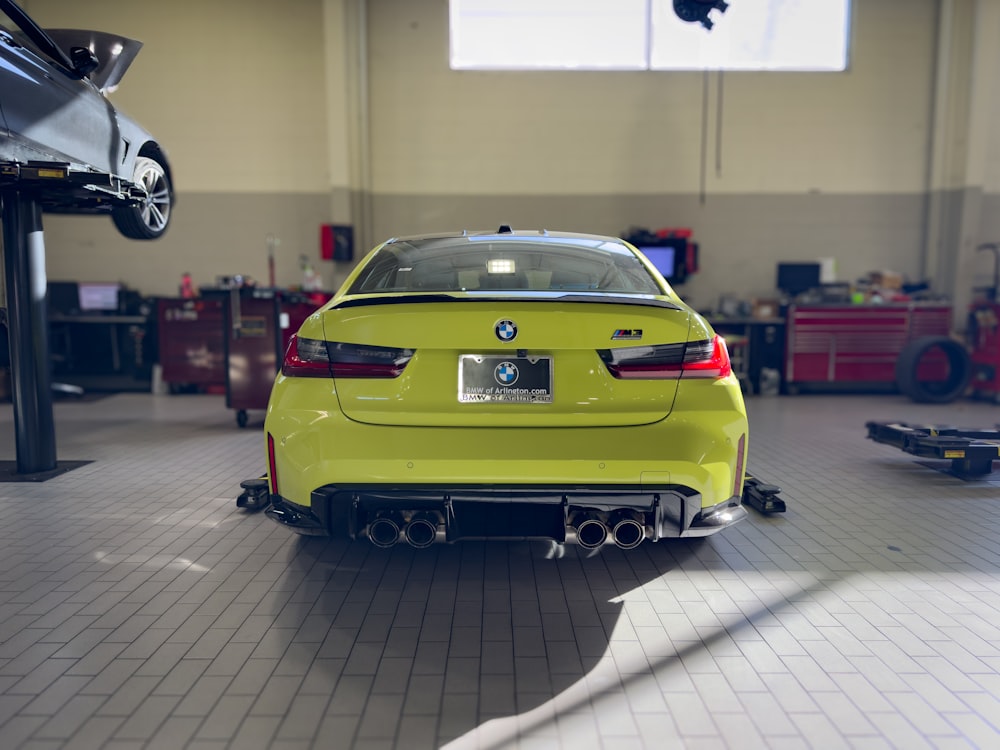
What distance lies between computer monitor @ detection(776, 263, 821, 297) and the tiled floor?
5648mm

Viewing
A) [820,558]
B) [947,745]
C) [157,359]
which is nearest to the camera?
[947,745]

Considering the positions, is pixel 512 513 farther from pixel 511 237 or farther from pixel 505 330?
pixel 511 237

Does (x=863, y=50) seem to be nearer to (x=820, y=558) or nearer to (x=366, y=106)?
(x=366, y=106)

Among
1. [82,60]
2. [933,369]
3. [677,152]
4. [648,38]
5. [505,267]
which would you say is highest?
[648,38]

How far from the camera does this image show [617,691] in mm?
1969

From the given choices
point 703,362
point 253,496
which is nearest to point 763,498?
point 703,362

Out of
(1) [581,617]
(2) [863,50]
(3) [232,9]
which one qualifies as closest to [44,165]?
(1) [581,617]

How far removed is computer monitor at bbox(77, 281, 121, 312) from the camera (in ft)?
29.9

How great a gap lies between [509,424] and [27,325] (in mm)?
3787

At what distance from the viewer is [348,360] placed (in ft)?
7.52

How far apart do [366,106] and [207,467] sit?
6100 millimetres

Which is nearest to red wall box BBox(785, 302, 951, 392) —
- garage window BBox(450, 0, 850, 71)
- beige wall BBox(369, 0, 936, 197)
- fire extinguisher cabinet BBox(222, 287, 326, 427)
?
beige wall BBox(369, 0, 936, 197)

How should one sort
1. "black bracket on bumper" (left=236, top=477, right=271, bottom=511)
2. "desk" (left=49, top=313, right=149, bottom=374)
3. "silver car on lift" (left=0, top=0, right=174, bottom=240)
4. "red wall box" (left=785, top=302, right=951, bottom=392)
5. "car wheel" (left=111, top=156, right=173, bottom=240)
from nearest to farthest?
"silver car on lift" (left=0, top=0, right=174, bottom=240)
"black bracket on bumper" (left=236, top=477, right=271, bottom=511)
"car wheel" (left=111, top=156, right=173, bottom=240)
"red wall box" (left=785, top=302, right=951, bottom=392)
"desk" (left=49, top=313, right=149, bottom=374)

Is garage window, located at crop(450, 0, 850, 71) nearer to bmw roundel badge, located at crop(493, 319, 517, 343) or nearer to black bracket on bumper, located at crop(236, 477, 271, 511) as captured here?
black bracket on bumper, located at crop(236, 477, 271, 511)
